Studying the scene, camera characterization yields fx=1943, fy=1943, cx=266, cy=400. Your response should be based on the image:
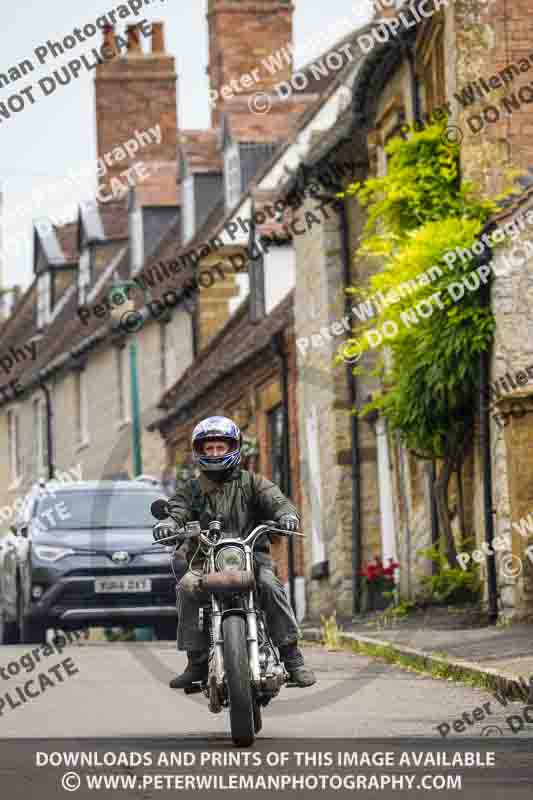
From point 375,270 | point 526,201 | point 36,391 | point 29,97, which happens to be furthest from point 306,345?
point 36,391

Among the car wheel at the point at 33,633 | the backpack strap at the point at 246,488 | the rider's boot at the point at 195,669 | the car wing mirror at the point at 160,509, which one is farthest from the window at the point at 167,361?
the rider's boot at the point at 195,669

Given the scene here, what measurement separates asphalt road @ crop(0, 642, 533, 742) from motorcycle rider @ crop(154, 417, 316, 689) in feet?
1.39

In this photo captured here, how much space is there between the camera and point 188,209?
3966 cm

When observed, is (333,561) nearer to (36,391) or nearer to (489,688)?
(489,688)

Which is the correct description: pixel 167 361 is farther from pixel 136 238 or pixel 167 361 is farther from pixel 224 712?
pixel 224 712

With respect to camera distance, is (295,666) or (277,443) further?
(277,443)

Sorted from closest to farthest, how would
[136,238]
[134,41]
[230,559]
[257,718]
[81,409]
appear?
1. [257,718]
2. [230,559]
3. [136,238]
4. [81,409]
5. [134,41]

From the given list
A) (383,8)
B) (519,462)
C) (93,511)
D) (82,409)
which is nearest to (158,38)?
(82,409)

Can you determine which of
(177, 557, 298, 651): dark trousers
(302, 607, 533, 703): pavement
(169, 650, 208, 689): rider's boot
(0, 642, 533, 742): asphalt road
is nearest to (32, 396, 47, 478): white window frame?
(302, 607, 533, 703): pavement

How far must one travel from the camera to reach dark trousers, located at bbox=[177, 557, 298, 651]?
10266 mm

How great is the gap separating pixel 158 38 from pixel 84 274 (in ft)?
20.6

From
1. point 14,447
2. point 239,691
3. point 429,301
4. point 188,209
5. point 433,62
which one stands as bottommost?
point 239,691

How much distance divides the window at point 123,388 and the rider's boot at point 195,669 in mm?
31927

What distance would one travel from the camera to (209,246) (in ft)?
113
